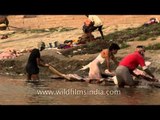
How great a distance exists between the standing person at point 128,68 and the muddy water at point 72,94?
16cm

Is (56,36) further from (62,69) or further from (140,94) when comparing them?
(140,94)

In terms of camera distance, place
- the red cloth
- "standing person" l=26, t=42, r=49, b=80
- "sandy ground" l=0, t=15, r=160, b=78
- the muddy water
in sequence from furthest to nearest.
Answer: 1. "standing person" l=26, t=42, r=49, b=80
2. "sandy ground" l=0, t=15, r=160, b=78
3. the red cloth
4. the muddy water

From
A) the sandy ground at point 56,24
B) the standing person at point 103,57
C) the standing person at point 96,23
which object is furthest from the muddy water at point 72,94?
the standing person at point 96,23

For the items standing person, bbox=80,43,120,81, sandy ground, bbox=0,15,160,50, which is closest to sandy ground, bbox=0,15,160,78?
sandy ground, bbox=0,15,160,50

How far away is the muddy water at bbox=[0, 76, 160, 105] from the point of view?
37.7 ft

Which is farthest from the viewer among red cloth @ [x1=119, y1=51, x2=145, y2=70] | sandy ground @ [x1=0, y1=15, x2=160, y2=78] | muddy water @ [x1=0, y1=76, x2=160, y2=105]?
sandy ground @ [x1=0, y1=15, x2=160, y2=78]

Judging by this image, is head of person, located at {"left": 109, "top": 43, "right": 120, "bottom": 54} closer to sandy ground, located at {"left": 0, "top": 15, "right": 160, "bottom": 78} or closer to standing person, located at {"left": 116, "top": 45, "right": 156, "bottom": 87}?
sandy ground, located at {"left": 0, "top": 15, "right": 160, "bottom": 78}

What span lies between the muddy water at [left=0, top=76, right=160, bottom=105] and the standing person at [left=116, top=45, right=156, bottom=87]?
0.51ft

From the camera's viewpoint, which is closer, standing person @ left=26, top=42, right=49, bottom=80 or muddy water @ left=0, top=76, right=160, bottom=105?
muddy water @ left=0, top=76, right=160, bottom=105

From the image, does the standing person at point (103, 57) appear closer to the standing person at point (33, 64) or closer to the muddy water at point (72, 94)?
the muddy water at point (72, 94)

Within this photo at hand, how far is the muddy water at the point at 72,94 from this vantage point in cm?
1148

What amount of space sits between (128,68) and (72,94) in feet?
4.01

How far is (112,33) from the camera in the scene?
1241 centimetres
